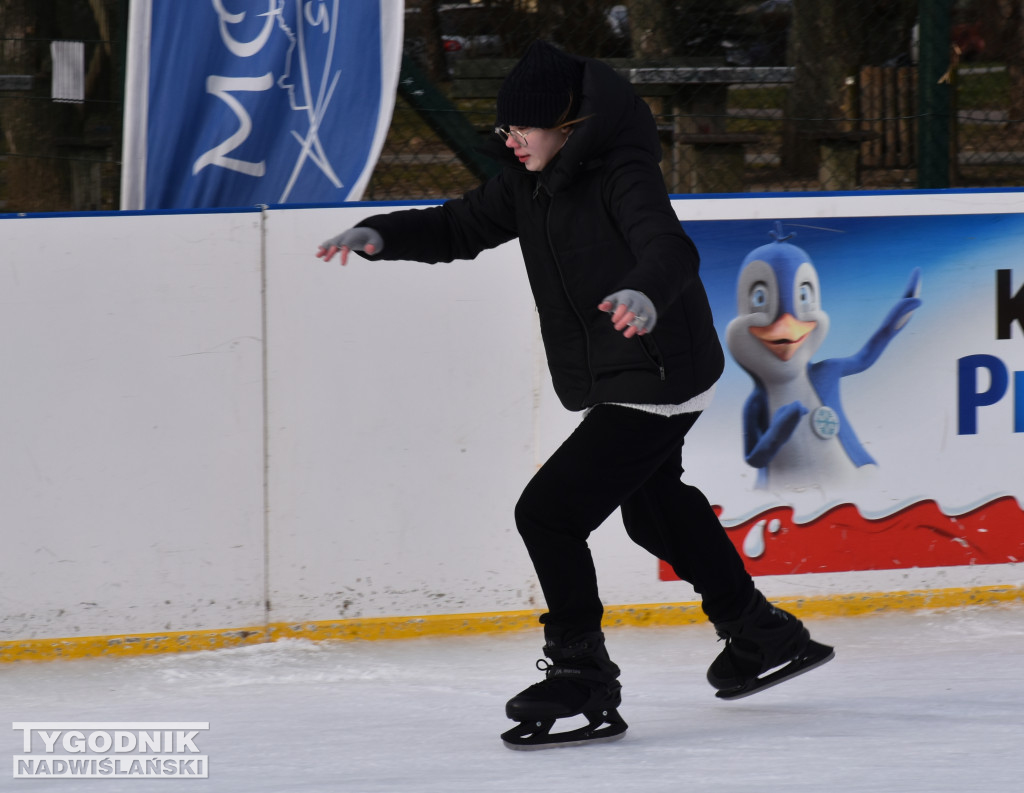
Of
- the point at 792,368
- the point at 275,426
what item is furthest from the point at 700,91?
the point at 275,426

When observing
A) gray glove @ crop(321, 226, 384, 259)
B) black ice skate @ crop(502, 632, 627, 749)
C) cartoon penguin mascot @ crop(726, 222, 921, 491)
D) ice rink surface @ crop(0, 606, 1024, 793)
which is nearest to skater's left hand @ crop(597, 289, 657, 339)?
gray glove @ crop(321, 226, 384, 259)

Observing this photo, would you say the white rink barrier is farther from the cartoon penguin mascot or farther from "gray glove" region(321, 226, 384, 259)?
"gray glove" region(321, 226, 384, 259)

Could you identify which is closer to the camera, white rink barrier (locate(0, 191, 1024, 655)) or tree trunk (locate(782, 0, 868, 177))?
white rink barrier (locate(0, 191, 1024, 655))

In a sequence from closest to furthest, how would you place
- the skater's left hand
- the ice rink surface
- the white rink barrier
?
the skater's left hand < the ice rink surface < the white rink barrier

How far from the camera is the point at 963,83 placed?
149 inches

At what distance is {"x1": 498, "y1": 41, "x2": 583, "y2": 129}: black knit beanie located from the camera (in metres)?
2.30

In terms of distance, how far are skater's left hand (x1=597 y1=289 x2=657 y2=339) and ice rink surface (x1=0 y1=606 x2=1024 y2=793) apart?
0.89 m

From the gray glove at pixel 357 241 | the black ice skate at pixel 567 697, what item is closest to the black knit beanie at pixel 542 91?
the gray glove at pixel 357 241

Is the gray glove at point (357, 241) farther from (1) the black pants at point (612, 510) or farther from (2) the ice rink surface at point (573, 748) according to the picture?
(2) the ice rink surface at point (573, 748)

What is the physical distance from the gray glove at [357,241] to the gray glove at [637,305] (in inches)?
25.8

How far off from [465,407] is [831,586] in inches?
45.0

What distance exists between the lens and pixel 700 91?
3979 mm

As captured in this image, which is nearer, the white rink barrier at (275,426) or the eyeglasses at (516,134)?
the eyeglasses at (516,134)

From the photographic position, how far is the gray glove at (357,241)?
2496mm
